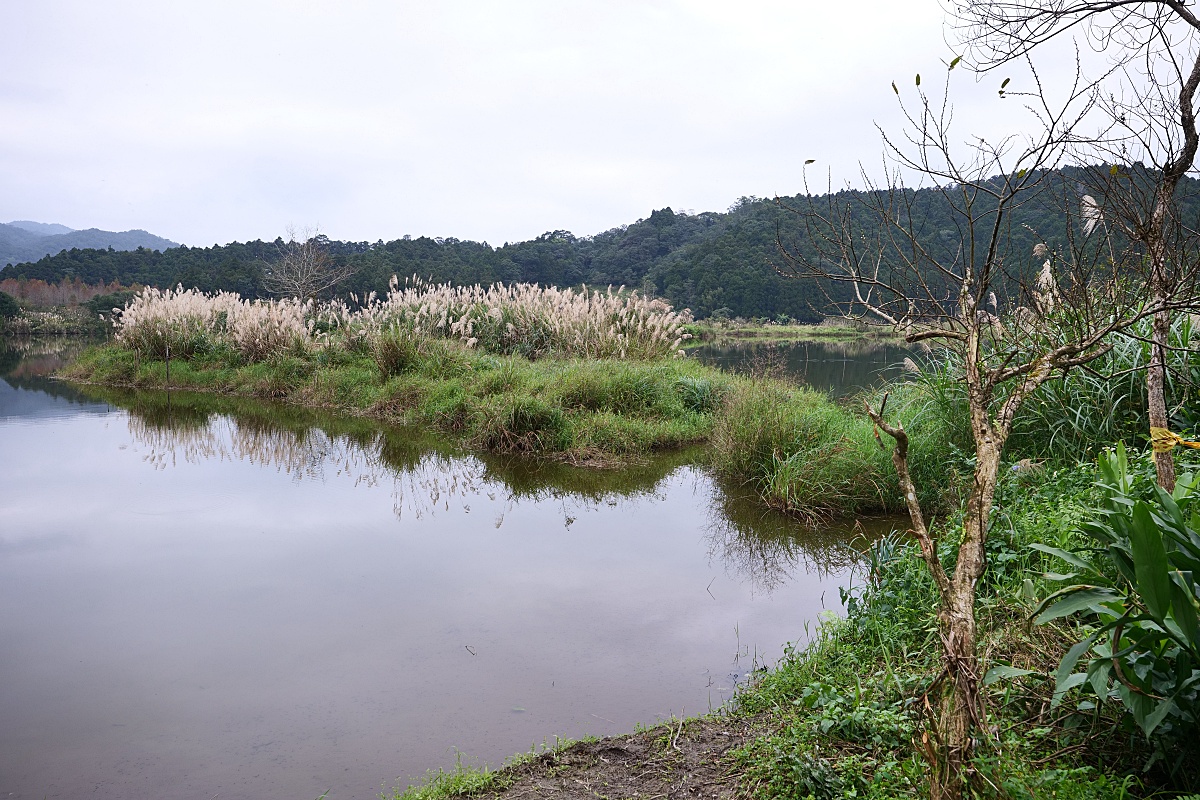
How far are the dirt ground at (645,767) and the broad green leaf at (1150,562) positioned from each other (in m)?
1.10

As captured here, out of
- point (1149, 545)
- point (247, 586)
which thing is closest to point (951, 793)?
point (1149, 545)

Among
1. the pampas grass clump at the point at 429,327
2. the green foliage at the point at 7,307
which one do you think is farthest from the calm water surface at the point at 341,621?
the green foliage at the point at 7,307

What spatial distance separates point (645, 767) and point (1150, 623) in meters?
1.35

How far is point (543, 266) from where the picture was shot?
36094 mm

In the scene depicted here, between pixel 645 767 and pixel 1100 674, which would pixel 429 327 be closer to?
pixel 645 767

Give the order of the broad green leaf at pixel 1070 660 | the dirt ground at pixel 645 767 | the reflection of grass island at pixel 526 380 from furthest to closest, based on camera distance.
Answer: the reflection of grass island at pixel 526 380, the dirt ground at pixel 645 767, the broad green leaf at pixel 1070 660

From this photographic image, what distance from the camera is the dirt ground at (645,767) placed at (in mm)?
2111

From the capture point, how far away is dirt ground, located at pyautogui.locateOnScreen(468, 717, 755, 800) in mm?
2111

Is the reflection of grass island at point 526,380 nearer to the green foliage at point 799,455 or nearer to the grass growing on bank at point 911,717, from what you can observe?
the green foliage at point 799,455

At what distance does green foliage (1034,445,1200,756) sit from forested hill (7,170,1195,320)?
91.9 feet

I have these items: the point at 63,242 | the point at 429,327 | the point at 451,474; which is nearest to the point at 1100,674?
the point at 451,474

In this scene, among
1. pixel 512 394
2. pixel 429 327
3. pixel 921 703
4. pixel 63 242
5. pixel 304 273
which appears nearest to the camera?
pixel 921 703

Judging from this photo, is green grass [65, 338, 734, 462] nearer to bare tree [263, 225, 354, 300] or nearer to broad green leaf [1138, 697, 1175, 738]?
broad green leaf [1138, 697, 1175, 738]

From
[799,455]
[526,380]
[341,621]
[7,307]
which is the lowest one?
[341,621]
